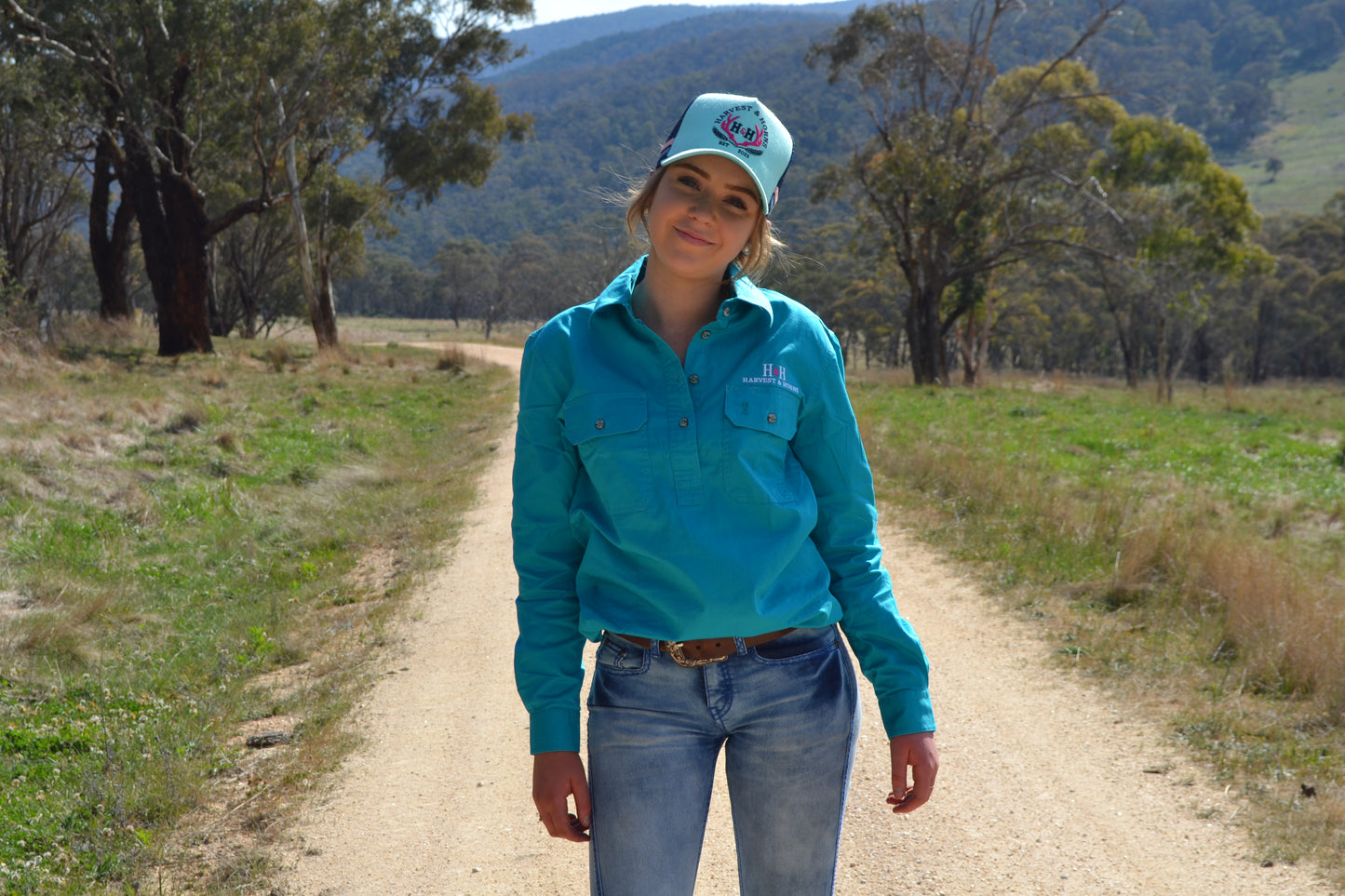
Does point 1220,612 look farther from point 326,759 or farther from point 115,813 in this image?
point 115,813

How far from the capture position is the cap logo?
1.73m

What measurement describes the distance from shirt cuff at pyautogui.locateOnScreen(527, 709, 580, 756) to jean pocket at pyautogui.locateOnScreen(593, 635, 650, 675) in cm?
10

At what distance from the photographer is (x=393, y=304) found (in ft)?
269

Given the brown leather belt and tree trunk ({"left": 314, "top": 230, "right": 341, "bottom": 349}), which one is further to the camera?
tree trunk ({"left": 314, "top": 230, "right": 341, "bottom": 349})

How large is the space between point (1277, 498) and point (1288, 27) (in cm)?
15390

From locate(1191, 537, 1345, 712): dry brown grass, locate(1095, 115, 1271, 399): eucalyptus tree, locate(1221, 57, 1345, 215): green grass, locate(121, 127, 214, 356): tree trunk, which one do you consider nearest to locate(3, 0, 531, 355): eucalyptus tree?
locate(121, 127, 214, 356): tree trunk

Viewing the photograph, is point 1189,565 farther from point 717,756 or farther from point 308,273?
point 308,273

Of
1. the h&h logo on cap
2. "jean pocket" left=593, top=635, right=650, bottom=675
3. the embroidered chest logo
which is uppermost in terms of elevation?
the h&h logo on cap

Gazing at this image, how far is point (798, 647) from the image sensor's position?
1735mm

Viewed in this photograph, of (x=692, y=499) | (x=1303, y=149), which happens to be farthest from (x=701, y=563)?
(x=1303, y=149)

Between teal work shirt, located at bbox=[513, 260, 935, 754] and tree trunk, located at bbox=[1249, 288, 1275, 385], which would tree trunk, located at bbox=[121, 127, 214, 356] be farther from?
tree trunk, located at bbox=[1249, 288, 1275, 385]

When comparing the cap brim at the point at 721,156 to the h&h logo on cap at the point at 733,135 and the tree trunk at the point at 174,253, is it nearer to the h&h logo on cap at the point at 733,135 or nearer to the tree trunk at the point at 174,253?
the h&h logo on cap at the point at 733,135

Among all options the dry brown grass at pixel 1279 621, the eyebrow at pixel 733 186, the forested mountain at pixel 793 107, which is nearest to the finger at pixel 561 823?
the eyebrow at pixel 733 186

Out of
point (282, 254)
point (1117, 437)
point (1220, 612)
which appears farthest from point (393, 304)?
point (1220, 612)
